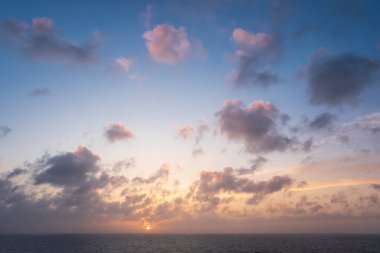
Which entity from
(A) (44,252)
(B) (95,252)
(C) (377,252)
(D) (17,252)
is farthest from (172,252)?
(C) (377,252)

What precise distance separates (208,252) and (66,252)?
7624cm

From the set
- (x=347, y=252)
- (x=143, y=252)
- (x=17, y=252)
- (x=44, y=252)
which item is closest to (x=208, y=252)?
(x=143, y=252)

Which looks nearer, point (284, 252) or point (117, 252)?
point (284, 252)

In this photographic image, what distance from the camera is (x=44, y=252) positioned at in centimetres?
16112

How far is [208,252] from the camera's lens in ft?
522

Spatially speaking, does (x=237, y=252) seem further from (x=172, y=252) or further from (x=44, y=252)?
(x=44, y=252)

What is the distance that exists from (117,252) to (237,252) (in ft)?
213

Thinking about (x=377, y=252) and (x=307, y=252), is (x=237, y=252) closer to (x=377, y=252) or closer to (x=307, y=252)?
(x=307, y=252)

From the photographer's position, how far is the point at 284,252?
153750mm

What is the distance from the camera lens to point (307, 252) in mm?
156000

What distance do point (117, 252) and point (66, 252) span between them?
26.9 meters

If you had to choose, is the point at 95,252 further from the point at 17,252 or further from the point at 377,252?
the point at 377,252

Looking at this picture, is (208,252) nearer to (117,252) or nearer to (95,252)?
(117,252)

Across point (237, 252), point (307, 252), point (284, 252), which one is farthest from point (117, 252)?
point (307, 252)
